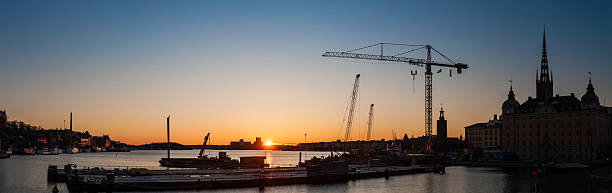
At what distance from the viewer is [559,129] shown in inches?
6501

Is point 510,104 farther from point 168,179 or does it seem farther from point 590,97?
point 168,179

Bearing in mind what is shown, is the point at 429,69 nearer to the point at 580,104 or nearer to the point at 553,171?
the point at 580,104

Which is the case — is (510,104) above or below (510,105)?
above

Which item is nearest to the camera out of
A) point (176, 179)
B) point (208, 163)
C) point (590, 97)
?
point (176, 179)

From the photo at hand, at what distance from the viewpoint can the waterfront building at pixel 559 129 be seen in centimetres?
15750

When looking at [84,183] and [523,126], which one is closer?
[84,183]

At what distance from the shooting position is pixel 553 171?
118312 millimetres

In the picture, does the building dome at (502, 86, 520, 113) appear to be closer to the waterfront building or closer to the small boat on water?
the waterfront building

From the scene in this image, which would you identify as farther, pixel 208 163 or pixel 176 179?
pixel 208 163

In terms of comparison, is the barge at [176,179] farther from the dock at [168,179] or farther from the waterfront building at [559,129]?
the waterfront building at [559,129]

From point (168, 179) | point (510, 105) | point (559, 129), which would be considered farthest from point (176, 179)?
point (510, 105)

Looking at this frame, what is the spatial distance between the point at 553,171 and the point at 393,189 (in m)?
58.7

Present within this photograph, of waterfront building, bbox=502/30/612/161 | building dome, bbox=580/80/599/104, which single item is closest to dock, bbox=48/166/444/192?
waterfront building, bbox=502/30/612/161

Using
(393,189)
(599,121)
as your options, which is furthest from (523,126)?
(393,189)
